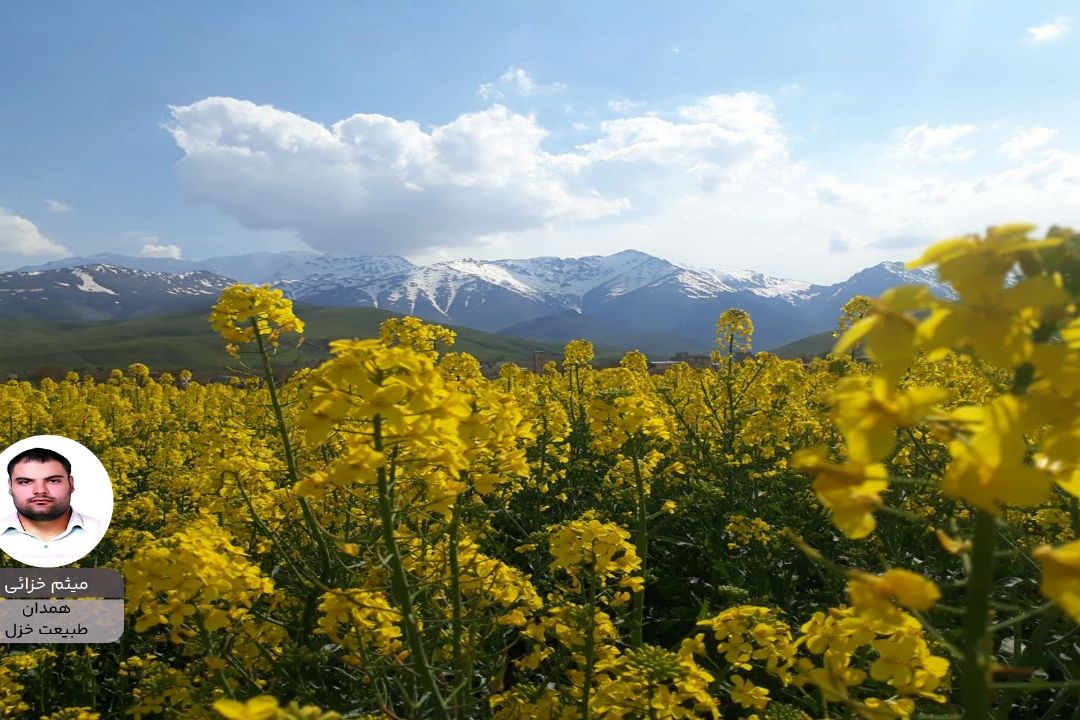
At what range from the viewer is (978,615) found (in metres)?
1.32

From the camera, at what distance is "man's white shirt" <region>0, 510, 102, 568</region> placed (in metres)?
5.01

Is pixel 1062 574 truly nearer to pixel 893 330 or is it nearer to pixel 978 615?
pixel 978 615

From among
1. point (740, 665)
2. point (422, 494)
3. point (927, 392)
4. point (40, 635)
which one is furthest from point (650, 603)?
point (927, 392)

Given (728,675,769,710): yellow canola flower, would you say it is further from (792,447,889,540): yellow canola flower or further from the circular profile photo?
the circular profile photo

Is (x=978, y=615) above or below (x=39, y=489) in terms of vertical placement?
above

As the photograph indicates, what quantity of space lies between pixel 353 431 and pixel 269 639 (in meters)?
2.49

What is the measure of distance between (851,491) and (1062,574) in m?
0.36

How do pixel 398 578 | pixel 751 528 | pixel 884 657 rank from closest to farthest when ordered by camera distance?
pixel 884 657 < pixel 398 578 < pixel 751 528

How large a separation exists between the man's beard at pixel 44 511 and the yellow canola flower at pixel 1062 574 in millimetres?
6151

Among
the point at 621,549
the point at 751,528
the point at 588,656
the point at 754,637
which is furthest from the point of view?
the point at 751,528

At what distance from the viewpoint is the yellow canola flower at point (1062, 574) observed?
1107 millimetres

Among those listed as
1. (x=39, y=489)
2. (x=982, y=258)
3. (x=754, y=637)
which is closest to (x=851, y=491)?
(x=982, y=258)

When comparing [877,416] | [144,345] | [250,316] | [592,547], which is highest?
[250,316]

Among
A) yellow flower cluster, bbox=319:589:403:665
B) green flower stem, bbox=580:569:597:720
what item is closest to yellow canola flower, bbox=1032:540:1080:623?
green flower stem, bbox=580:569:597:720
